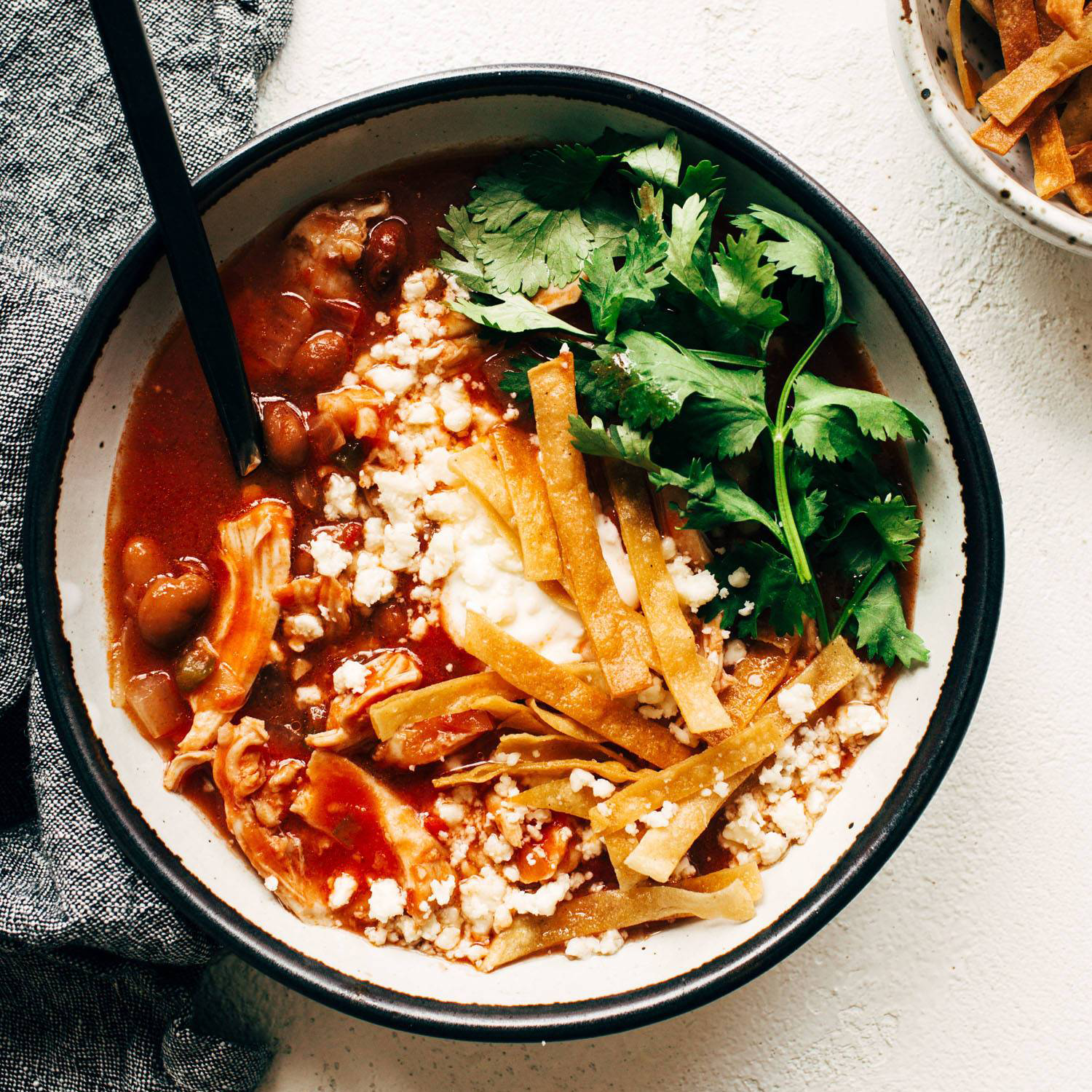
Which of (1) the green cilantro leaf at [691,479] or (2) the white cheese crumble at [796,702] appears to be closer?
(1) the green cilantro leaf at [691,479]

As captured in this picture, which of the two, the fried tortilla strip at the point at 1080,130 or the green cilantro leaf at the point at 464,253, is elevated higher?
the fried tortilla strip at the point at 1080,130

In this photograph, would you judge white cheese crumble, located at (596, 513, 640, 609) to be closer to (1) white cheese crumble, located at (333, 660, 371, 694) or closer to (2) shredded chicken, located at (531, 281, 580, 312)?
(2) shredded chicken, located at (531, 281, 580, 312)

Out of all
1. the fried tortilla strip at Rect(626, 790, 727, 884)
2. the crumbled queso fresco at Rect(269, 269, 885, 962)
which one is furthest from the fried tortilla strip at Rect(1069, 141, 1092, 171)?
the fried tortilla strip at Rect(626, 790, 727, 884)

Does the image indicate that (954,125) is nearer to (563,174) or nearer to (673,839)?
(563,174)

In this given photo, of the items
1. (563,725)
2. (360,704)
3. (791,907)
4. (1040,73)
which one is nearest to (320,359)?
(360,704)

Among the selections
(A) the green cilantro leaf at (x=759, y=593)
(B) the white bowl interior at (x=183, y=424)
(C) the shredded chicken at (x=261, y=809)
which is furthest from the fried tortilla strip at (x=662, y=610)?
(C) the shredded chicken at (x=261, y=809)

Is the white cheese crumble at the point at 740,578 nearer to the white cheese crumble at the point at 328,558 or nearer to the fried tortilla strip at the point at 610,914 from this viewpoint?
the fried tortilla strip at the point at 610,914
